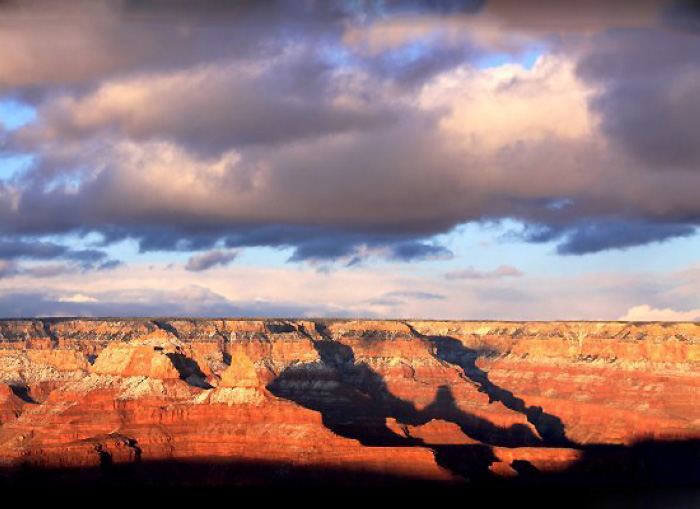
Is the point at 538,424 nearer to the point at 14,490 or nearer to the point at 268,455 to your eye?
the point at 268,455

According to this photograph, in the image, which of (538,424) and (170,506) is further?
(538,424)

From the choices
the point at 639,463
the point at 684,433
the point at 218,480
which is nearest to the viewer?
the point at 218,480

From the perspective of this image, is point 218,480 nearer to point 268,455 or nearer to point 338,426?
point 268,455

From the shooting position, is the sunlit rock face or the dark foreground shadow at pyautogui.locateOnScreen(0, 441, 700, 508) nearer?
the dark foreground shadow at pyautogui.locateOnScreen(0, 441, 700, 508)

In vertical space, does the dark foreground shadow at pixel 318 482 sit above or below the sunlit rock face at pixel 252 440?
below

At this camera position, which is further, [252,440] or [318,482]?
[252,440]

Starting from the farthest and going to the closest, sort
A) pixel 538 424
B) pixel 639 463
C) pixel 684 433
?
pixel 538 424 → pixel 684 433 → pixel 639 463

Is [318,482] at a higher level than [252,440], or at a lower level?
lower

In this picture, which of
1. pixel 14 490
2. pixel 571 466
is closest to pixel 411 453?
pixel 571 466

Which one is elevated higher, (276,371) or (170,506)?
(276,371)

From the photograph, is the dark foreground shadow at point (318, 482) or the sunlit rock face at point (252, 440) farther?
the sunlit rock face at point (252, 440)

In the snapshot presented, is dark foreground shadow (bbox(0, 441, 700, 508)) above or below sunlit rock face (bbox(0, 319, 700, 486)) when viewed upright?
below
